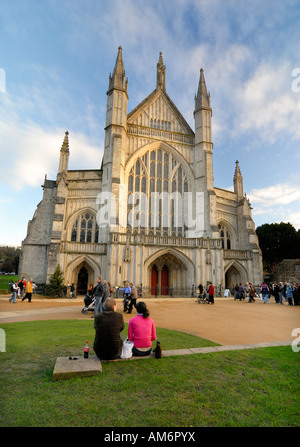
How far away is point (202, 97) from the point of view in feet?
98.0

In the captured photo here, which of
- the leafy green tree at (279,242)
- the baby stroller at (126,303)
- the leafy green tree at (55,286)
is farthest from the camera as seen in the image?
the leafy green tree at (279,242)

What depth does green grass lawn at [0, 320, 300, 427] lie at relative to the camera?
2826 millimetres

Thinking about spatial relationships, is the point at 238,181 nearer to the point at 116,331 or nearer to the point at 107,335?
the point at 116,331

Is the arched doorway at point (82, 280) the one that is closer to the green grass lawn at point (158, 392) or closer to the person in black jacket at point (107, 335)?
the green grass lawn at point (158, 392)

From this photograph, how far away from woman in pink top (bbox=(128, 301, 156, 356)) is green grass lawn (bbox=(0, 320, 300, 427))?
293 millimetres

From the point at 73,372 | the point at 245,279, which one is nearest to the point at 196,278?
the point at 245,279

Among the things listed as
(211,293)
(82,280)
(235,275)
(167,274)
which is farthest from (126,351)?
(235,275)

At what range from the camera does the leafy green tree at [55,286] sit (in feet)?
67.8

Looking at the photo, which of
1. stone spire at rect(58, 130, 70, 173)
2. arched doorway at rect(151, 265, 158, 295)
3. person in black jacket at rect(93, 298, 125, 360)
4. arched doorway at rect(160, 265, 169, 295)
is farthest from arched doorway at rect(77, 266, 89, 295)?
person in black jacket at rect(93, 298, 125, 360)

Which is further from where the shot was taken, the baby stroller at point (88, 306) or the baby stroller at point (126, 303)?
the baby stroller at point (126, 303)

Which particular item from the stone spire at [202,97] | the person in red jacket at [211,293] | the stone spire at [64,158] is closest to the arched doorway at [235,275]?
the person in red jacket at [211,293]

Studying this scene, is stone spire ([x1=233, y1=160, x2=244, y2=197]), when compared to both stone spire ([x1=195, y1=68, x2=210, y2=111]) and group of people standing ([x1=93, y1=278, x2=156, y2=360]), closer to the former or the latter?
stone spire ([x1=195, y1=68, x2=210, y2=111])

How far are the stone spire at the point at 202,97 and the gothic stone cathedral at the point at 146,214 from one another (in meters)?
0.12

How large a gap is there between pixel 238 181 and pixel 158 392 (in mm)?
31286
